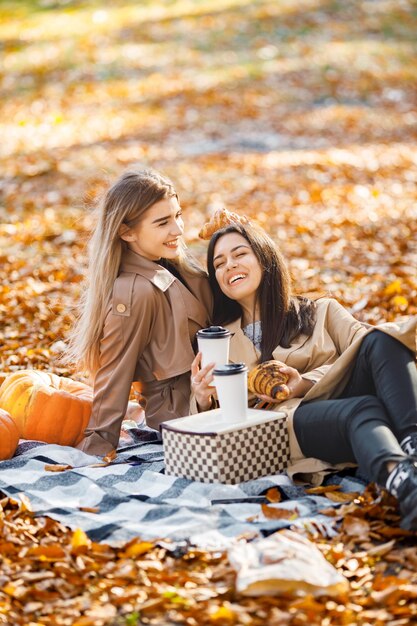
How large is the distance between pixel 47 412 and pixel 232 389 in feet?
4.11

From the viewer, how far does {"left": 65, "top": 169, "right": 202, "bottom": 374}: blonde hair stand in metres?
4.64

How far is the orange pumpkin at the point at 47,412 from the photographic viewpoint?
15.5 feet

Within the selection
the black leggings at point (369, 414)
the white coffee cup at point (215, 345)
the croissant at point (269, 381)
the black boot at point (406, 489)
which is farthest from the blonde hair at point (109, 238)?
the black boot at point (406, 489)

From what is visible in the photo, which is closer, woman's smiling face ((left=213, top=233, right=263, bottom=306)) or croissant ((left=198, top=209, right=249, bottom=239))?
woman's smiling face ((left=213, top=233, right=263, bottom=306))

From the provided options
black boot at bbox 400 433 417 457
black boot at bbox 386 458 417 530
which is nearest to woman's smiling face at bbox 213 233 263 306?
black boot at bbox 400 433 417 457

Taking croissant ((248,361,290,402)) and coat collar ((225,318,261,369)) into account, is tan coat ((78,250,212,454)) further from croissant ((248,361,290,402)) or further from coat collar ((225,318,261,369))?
croissant ((248,361,290,402))

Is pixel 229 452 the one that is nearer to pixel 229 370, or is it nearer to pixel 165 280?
pixel 229 370

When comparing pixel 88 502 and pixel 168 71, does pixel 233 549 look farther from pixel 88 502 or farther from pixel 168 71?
pixel 168 71

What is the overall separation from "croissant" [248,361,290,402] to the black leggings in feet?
0.40

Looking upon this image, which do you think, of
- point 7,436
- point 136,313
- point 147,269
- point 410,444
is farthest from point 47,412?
point 410,444

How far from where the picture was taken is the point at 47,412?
185 inches

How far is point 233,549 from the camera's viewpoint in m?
3.21

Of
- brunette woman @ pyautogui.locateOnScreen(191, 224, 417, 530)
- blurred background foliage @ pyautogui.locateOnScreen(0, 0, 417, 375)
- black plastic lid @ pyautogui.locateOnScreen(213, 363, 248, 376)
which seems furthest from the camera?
blurred background foliage @ pyautogui.locateOnScreen(0, 0, 417, 375)

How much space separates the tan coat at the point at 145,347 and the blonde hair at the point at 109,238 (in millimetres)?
65
